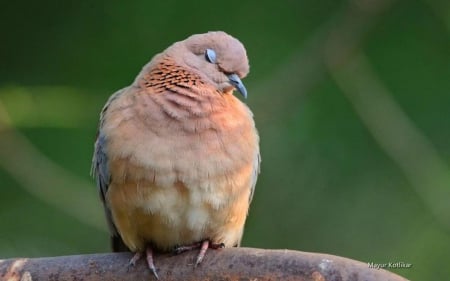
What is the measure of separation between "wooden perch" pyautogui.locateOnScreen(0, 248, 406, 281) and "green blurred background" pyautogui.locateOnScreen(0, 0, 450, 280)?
1574 millimetres

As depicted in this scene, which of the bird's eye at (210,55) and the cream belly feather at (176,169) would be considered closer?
the cream belly feather at (176,169)

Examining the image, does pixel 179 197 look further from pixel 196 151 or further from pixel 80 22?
pixel 80 22

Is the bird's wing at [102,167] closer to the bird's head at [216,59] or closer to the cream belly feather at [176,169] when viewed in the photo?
the cream belly feather at [176,169]

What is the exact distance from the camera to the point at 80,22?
5211 millimetres

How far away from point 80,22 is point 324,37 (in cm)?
129

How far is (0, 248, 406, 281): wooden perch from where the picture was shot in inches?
102

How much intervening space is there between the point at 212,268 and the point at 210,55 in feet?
3.11

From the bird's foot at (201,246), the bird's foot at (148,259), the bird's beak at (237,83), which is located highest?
the bird's beak at (237,83)

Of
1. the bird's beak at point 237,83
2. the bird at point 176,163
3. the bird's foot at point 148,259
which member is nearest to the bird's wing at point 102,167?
the bird at point 176,163

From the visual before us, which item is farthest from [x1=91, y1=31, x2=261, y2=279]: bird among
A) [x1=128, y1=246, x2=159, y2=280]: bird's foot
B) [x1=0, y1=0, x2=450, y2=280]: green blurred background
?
[x1=0, y1=0, x2=450, y2=280]: green blurred background

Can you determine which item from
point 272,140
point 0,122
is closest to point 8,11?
point 0,122

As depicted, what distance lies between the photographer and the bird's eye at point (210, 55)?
3.54 m

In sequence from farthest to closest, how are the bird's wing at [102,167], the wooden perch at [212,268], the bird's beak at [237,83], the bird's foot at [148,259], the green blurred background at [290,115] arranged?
1. the green blurred background at [290,115]
2. the bird's beak at [237,83]
3. the bird's wing at [102,167]
4. the bird's foot at [148,259]
5. the wooden perch at [212,268]

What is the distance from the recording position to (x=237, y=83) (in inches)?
137
